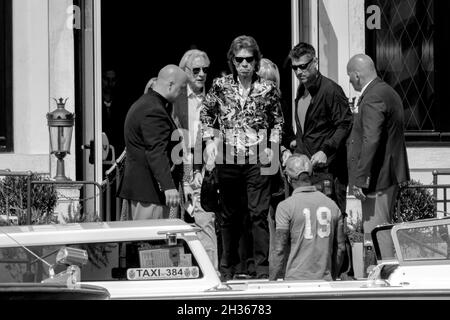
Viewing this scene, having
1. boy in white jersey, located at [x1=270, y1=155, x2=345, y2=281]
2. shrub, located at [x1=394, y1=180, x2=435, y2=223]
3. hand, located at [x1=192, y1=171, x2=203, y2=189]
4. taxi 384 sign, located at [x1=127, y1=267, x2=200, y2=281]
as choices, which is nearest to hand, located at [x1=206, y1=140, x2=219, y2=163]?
hand, located at [x1=192, y1=171, x2=203, y2=189]

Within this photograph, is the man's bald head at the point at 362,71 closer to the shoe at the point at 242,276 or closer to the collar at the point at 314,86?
the collar at the point at 314,86

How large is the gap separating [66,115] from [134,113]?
7.87 ft

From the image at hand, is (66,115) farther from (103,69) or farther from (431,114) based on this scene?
(431,114)

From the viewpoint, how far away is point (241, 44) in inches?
440

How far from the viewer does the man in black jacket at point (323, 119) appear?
11.2 m

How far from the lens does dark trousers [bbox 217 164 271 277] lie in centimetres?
1098

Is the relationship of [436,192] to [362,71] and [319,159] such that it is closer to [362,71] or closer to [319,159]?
[362,71]

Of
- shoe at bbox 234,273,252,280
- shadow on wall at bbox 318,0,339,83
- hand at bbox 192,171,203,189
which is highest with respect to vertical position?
shadow on wall at bbox 318,0,339,83

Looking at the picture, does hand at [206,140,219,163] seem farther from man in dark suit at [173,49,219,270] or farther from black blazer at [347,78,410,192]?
black blazer at [347,78,410,192]

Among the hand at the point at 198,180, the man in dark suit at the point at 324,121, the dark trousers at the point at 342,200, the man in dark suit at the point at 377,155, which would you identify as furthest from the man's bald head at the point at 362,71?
the hand at the point at 198,180

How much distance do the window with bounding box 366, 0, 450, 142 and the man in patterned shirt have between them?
322cm

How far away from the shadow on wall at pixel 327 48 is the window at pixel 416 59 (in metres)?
0.60

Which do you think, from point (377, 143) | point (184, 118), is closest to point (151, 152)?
point (184, 118)
